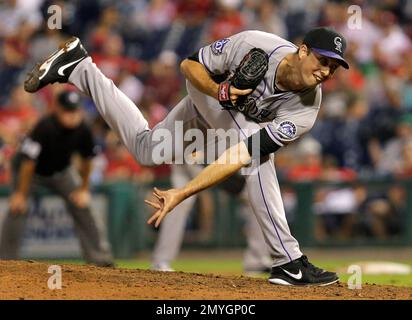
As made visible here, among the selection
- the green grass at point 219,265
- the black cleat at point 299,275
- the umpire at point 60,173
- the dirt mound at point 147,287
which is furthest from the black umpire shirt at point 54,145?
the black cleat at point 299,275

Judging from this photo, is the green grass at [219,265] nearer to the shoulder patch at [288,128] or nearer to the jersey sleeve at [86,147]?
the jersey sleeve at [86,147]

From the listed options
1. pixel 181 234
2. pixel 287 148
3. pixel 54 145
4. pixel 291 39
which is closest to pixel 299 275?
pixel 181 234

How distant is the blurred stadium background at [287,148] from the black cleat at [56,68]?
159 inches

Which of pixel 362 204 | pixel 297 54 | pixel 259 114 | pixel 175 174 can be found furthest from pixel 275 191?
pixel 362 204

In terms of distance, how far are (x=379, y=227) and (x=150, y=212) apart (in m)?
3.05

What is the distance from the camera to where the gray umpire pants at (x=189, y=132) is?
6449 millimetres

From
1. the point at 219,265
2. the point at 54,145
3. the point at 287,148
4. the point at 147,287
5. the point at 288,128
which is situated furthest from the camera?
the point at 287,148

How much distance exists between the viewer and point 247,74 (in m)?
6.04

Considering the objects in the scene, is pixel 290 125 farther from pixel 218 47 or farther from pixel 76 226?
pixel 76 226

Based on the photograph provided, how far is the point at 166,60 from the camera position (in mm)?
13938

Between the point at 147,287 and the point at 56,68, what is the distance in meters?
1.96

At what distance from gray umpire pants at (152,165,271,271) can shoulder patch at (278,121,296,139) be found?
303 cm

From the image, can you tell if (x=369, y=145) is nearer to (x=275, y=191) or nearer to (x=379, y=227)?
(x=379, y=227)

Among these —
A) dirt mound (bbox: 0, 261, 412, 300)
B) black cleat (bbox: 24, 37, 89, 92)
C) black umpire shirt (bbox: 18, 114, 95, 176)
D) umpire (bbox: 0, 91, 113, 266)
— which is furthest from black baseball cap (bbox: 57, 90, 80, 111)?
dirt mound (bbox: 0, 261, 412, 300)
